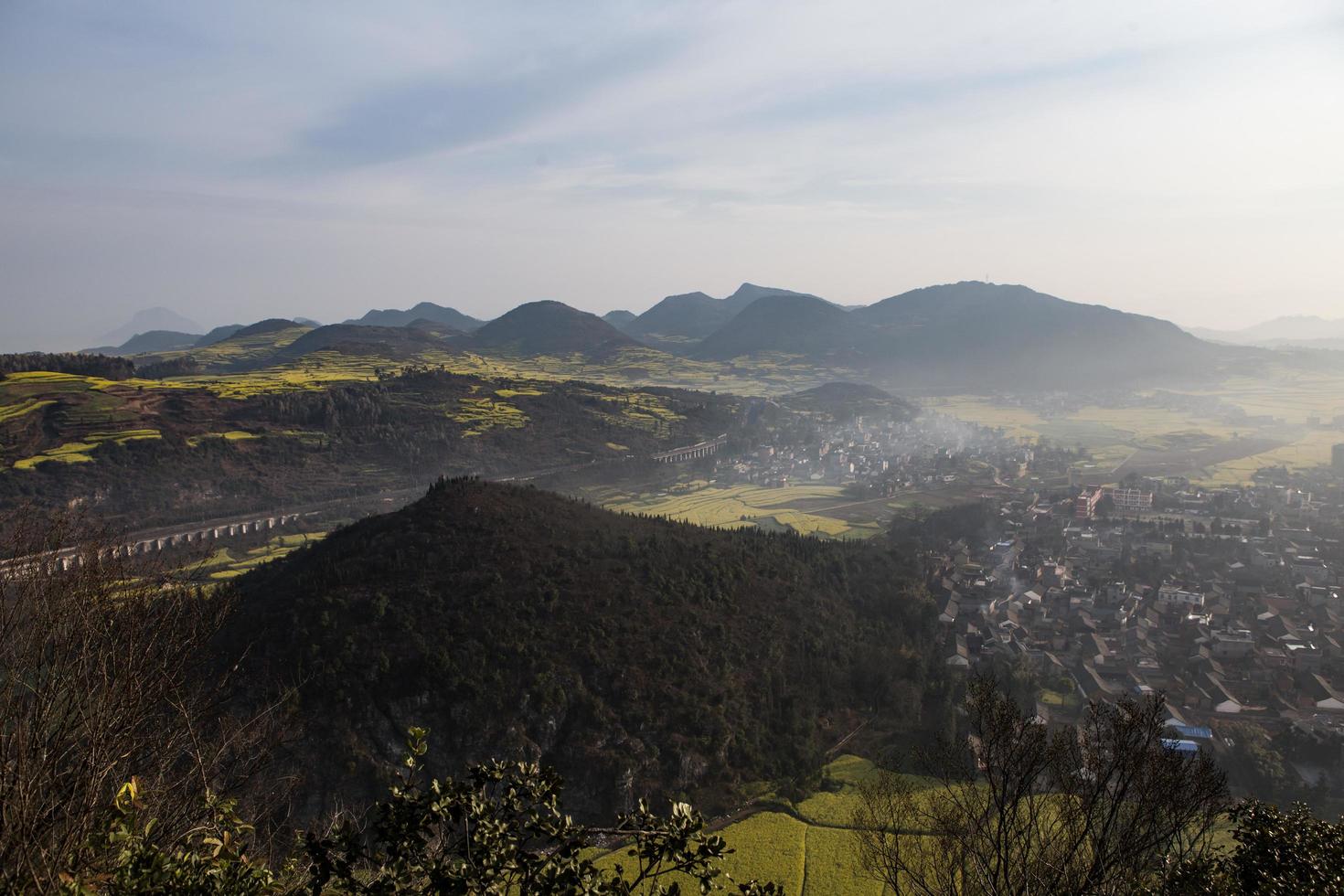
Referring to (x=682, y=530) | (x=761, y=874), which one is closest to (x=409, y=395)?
(x=682, y=530)

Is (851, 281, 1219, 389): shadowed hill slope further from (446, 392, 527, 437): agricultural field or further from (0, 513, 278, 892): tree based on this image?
(0, 513, 278, 892): tree

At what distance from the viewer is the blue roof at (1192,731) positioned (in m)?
24.0

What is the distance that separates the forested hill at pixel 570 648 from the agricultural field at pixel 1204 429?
55059mm

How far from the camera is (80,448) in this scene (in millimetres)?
59312

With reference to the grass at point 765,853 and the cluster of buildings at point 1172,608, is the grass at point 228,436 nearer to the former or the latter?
the cluster of buildings at point 1172,608

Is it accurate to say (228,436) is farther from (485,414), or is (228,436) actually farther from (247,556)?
(247,556)

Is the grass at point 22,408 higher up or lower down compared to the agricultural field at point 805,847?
higher up

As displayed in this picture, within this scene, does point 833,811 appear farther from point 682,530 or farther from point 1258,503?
point 1258,503

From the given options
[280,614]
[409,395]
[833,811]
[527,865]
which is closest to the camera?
[527,865]

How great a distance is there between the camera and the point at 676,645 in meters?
27.6

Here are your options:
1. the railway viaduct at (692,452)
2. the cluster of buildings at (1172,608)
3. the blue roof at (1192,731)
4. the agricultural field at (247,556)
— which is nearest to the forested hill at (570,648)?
the cluster of buildings at (1172,608)

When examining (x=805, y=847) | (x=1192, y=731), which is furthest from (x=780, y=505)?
(x=805, y=847)

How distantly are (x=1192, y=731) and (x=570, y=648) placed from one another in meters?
20.6

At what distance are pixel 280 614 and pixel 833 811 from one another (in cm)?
1893
